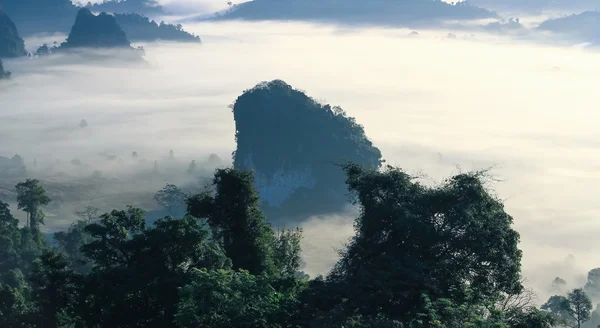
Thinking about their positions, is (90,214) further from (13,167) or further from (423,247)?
(423,247)

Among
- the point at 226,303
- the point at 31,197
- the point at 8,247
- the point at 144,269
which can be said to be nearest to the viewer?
the point at 226,303

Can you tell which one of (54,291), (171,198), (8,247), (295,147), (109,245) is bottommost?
(54,291)

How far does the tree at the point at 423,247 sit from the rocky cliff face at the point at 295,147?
106007 millimetres

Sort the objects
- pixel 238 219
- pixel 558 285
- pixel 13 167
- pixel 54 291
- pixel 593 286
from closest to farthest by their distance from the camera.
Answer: pixel 54 291, pixel 238 219, pixel 593 286, pixel 558 285, pixel 13 167

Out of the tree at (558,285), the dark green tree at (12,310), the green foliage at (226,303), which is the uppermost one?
the green foliage at (226,303)

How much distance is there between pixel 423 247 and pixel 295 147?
377 ft

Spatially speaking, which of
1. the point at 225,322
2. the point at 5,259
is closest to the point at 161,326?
the point at 225,322

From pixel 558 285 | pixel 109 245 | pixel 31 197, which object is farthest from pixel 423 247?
pixel 558 285

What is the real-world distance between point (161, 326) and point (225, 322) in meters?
7.43

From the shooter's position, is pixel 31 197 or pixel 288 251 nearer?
pixel 288 251

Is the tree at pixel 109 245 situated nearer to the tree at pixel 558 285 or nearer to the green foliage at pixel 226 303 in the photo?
the green foliage at pixel 226 303

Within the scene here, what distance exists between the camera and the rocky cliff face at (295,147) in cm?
13500

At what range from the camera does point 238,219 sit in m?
34.1

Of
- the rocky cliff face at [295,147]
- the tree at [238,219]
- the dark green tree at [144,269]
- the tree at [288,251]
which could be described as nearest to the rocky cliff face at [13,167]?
the rocky cliff face at [295,147]
